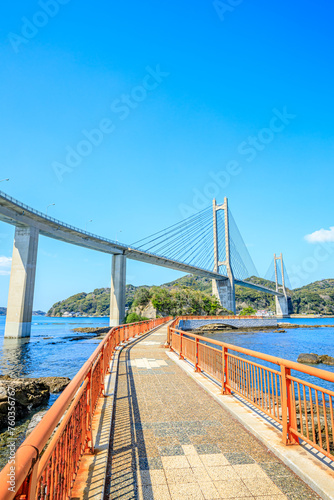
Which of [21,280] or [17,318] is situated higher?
[21,280]

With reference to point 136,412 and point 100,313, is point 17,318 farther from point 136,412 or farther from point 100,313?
point 100,313

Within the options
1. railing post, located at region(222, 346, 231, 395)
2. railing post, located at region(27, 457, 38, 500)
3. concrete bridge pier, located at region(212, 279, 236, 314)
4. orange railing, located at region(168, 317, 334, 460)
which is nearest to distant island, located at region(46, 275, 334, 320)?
concrete bridge pier, located at region(212, 279, 236, 314)

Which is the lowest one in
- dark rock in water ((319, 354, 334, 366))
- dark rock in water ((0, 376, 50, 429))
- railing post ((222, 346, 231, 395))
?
dark rock in water ((319, 354, 334, 366))

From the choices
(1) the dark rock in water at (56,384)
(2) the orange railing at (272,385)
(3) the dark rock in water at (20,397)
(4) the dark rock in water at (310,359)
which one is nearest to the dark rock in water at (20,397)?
(3) the dark rock in water at (20,397)

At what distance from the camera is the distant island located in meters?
62.8

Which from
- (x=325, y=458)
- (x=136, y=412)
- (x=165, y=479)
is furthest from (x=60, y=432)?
(x=136, y=412)

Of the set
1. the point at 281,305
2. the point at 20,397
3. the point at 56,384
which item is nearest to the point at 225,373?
the point at 20,397

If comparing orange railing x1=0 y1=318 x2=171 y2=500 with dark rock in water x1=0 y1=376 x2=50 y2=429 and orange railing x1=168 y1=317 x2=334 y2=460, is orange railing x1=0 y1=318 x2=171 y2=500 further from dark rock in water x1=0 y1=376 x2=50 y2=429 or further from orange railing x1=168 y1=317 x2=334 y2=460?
dark rock in water x1=0 y1=376 x2=50 y2=429

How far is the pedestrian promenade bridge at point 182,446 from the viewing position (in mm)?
2350

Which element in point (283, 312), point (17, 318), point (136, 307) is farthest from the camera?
point (283, 312)

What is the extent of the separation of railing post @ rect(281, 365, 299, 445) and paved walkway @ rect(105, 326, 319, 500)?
1.11 feet

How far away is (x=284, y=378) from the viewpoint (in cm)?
399

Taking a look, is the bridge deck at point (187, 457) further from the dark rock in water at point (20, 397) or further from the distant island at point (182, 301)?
the distant island at point (182, 301)

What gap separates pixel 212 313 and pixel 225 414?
2483 inches
